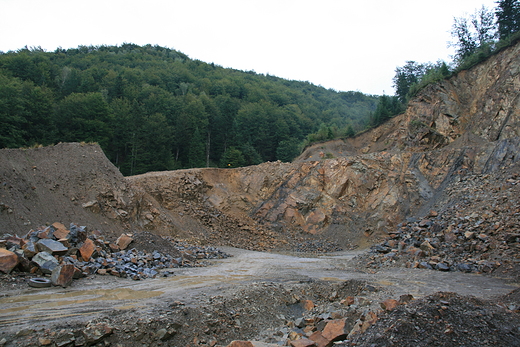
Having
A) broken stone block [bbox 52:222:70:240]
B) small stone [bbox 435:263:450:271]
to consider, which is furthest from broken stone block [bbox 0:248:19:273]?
small stone [bbox 435:263:450:271]

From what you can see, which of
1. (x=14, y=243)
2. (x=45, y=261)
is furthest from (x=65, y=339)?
(x=14, y=243)

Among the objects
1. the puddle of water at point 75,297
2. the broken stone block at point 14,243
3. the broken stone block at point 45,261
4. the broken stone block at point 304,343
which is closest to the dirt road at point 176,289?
the puddle of water at point 75,297

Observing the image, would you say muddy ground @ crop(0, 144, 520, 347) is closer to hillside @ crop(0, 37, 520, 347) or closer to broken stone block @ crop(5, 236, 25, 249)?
hillside @ crop(0, 37, 520, 347)

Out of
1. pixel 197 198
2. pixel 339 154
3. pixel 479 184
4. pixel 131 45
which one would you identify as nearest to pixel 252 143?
pixel 339 154

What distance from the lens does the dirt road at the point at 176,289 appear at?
19.0 ft

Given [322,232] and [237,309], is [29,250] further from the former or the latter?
[322,232]

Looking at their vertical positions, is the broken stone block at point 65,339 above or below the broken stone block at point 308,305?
above

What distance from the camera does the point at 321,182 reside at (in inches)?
1004

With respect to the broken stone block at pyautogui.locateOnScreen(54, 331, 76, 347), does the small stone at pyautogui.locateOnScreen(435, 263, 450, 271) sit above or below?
below

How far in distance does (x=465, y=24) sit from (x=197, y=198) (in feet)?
120

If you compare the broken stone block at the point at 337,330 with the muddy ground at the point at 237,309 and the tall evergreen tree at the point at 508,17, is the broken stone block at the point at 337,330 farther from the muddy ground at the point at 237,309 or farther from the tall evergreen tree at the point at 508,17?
the tall evergreen tree at the point at 508,17

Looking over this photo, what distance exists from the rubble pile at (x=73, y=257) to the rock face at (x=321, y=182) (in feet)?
17.4

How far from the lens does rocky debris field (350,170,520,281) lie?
10.5 metres

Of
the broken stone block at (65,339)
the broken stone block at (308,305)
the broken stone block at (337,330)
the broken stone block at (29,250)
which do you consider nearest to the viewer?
the broken stone block at (65,339)
